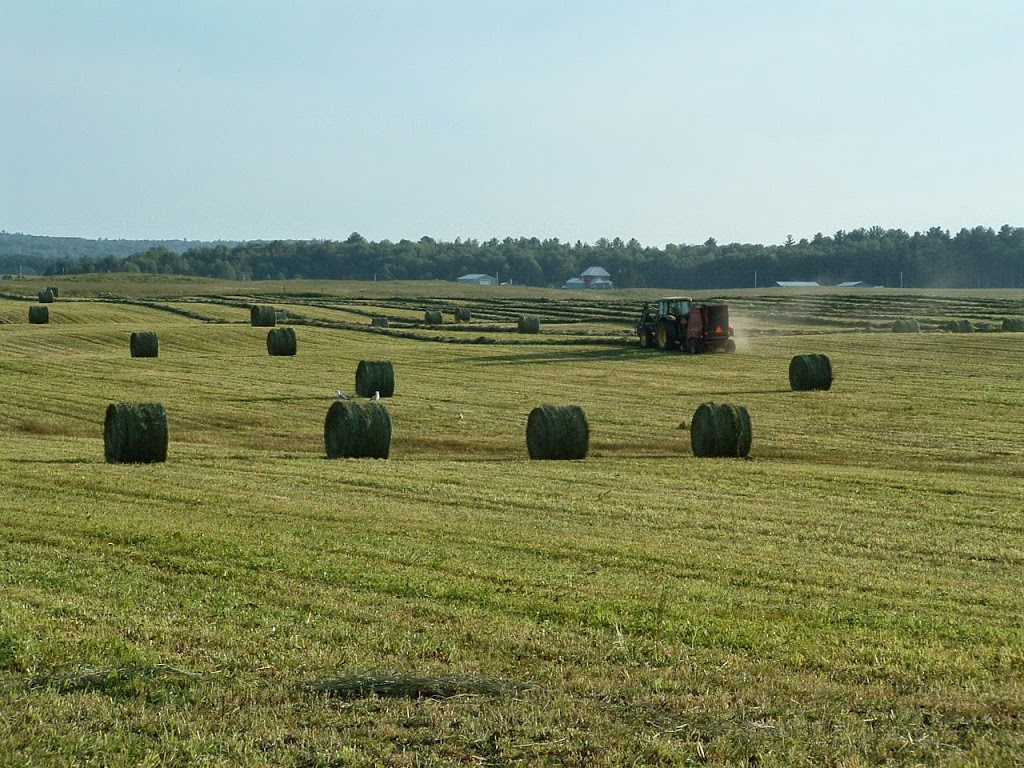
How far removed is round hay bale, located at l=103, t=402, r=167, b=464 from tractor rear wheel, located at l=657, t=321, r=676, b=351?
89.2 ft

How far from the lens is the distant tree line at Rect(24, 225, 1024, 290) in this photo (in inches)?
5408

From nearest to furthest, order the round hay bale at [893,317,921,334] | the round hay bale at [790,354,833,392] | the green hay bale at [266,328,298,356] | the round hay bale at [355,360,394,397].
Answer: the round hay bale at [355,360,394,397]
the round hay bale at [790,354,833,392]
the green hay bale at [266,328,298,356]
the round hay bale at [893,317,921,334]

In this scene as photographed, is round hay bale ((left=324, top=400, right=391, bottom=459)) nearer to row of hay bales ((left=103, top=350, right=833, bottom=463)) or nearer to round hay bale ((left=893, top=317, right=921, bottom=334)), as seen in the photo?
row of hay bales ((left=103, top=350, right=833, bottom=463))

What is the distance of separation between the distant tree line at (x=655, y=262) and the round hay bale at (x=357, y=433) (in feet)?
390

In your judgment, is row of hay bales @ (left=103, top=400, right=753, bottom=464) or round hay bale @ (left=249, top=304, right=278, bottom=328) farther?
round hay bale @ (left=249, top=304, right=278, bottom=328)

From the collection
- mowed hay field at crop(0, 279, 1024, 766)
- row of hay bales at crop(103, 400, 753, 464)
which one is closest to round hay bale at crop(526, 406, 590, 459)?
row of hay bales at crop(103, 400, 753, 464)

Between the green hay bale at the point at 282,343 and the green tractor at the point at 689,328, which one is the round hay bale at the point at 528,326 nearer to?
the green tractor at the point at 689,328

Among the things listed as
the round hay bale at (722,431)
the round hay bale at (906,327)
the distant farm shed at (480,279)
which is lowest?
the round hay bale at (722,431)

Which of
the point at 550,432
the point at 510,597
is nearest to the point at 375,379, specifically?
the point at 550,432

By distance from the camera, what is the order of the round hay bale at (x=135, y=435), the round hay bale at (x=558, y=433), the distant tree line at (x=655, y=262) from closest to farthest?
the round hay bale at (x=135, y=435)
the round hay bale at (x=558, y=433)
the distant tree line at (x=655, y=262)

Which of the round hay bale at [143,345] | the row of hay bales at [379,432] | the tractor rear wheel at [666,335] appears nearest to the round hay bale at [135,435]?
the row of hay bales at [379,432]

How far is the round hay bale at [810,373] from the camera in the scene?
32.5 metres

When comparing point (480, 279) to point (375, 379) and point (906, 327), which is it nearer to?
point (906, 327)

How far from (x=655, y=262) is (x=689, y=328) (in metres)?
126
